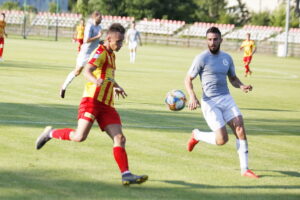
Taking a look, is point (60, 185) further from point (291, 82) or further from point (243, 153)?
point (291, 82)

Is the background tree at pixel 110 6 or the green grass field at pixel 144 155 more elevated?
the background tree at pixel 110 6

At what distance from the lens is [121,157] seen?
8.80 meters

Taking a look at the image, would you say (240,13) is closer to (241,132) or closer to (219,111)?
Answer: (219,111)

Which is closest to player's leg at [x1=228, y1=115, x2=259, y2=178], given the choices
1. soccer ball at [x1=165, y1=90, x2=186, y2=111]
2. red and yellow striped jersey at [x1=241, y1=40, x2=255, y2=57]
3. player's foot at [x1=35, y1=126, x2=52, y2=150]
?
soccer ball at [x1=165, y1=90, x2=186, y2=111]

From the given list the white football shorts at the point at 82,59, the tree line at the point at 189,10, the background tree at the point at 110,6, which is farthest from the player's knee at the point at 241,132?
the background tree at the point at 110,6

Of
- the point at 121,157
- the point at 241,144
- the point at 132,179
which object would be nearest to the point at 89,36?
the point at 241,144

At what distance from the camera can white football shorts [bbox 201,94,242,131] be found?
1014 cm

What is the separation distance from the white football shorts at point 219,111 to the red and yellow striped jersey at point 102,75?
5.32 feet

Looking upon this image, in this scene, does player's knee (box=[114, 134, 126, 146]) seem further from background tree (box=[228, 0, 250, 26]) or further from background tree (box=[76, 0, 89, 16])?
background tree (box=[228, 0, 250, 26])

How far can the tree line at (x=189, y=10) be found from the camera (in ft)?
289

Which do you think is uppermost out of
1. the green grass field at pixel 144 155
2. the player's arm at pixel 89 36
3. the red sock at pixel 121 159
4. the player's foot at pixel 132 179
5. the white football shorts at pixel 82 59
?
the player's arm at pixel 89 36

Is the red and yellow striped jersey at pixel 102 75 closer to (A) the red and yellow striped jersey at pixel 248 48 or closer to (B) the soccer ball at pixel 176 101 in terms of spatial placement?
(B) the soccer ball at pixel 176 101

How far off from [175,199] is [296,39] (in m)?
64.4

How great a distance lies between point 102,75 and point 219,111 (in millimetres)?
1883
